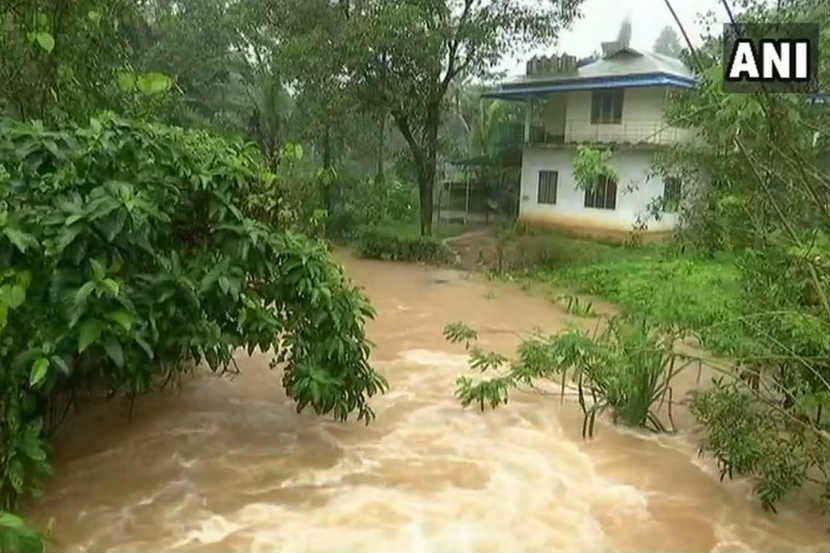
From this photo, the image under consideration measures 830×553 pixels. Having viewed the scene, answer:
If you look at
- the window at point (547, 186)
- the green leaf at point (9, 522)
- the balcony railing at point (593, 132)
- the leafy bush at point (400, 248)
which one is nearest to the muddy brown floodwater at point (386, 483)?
the green leaf at point (9, 522)

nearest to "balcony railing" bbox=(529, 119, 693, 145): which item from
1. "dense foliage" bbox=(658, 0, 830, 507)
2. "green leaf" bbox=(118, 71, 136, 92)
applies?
"dense foliage" bbox=(658, 0, 830, 507)

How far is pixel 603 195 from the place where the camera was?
15648mm

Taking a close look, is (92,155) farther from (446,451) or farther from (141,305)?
(446,451)

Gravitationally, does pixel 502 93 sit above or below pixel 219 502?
above

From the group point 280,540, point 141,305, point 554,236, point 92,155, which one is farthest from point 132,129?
point 554,236

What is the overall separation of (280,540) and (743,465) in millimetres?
2529

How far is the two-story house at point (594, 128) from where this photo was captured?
48.4 ft

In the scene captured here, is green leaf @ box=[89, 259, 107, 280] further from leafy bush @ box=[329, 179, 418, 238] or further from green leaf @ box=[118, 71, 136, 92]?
leafy bush @ box=[329, 179, 418, 238]

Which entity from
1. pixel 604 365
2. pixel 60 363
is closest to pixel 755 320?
pixel 604 365

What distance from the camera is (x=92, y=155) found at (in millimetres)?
3982

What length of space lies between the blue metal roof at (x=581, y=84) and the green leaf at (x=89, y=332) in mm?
11464

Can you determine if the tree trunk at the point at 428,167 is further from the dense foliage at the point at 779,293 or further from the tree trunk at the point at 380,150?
the dense foliage at the point at 779,293

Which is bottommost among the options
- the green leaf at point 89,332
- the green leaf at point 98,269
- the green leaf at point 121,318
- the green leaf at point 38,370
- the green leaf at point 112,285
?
the green leaf at point 38,370

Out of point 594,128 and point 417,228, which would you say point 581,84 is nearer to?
point 594,128
